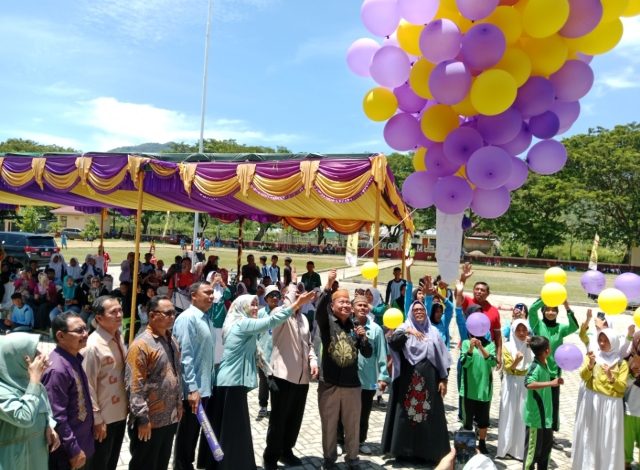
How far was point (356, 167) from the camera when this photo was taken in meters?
5.95

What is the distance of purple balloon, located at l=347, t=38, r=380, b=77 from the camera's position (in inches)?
169

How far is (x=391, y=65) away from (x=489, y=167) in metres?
1.20

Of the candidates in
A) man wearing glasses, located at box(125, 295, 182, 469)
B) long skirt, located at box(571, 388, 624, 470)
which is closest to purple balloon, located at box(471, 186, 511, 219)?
long skirt, located at box(571, 388, 624, 470)

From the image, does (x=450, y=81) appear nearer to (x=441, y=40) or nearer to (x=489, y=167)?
(x=441, y=40)

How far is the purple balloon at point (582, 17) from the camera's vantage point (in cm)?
341

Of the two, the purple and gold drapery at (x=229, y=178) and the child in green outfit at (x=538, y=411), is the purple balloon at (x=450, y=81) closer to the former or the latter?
the child in green outfit at (x=538, y=411)

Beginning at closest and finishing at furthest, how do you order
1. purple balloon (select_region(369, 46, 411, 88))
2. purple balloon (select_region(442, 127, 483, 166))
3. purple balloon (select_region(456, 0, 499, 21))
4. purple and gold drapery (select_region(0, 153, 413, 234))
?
1. purple balloon (select_region(456, 0, 499, 21))
2. purple balloon (select_region(442, 127, 483, 166))
3. purple balloon (select_region(369, 46, 411, 88))
4. purple and gold drapery (select_region(0, 153, 413, 234))

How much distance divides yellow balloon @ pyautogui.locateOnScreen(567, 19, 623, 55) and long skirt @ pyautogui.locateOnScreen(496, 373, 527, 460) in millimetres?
2874

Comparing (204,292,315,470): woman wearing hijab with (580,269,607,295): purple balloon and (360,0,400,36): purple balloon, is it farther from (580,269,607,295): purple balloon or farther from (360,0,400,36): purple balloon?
(360,0,400,36): purple balloon

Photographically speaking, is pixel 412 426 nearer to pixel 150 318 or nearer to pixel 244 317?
pixel 244 317

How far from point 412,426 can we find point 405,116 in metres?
2.69

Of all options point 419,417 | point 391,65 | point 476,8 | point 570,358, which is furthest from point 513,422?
point 476,8

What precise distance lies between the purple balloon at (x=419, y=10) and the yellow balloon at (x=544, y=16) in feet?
2.12

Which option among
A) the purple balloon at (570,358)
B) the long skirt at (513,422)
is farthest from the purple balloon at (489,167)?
the long skirt at (513,422)
